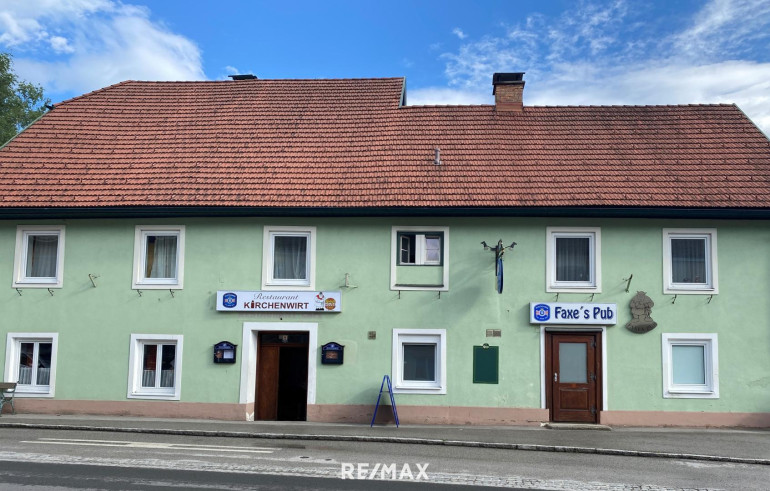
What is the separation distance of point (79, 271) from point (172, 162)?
11.3 ft

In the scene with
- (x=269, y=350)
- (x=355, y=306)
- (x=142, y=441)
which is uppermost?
(x=355, y=306)

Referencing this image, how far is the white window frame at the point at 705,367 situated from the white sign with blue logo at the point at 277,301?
7530mm

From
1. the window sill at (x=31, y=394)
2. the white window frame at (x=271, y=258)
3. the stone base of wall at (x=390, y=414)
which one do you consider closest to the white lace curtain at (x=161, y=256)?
the white window frame at (x=271, y=258)

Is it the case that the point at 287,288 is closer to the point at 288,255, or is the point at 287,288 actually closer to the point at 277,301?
the point at 277,301

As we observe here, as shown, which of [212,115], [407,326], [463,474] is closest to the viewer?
[463,474]

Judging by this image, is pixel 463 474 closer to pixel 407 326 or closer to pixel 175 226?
pixel 407 326

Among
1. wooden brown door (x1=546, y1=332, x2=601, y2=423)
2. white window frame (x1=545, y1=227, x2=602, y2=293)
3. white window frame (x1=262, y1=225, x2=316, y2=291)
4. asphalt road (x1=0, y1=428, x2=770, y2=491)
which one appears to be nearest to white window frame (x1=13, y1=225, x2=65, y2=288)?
asphalt road (x1=0, y1=428, x2=770, y2=491)

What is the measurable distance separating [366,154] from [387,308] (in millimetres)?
4063

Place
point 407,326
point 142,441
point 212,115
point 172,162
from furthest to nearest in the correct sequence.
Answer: point 212,115 → point 172,162 → point 407,326 → point 142,441

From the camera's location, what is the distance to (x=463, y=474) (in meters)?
10.6

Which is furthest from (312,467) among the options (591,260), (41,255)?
(41,255)

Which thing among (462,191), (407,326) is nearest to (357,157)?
(462,191)

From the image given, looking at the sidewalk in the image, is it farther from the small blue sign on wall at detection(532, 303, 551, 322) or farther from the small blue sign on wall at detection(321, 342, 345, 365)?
the small blue sign on wall at detection(532, 303, 551, 322)

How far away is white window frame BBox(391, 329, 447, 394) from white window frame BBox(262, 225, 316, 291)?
241cm
